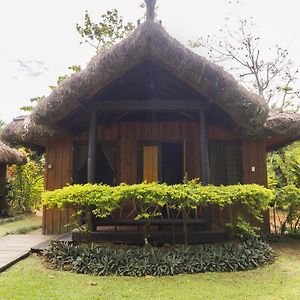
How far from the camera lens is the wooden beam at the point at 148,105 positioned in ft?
20.0

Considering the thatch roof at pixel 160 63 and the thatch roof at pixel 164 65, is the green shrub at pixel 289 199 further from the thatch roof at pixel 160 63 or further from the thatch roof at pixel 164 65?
the thatch roof at pixel 164 65

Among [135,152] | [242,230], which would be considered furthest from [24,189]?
[242,230]

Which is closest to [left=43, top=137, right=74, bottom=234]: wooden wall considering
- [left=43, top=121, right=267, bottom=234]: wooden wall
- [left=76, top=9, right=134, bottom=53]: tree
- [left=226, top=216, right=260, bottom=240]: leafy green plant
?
[left=43, top=121, right=267, bottom=234]: wooden wall

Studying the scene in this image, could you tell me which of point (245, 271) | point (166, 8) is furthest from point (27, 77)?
point (245, 271)

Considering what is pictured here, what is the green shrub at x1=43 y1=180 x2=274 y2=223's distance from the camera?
16.4 ft

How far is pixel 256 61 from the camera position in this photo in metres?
18.2

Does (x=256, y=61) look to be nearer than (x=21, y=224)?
No

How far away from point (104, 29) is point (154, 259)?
14.3 metres

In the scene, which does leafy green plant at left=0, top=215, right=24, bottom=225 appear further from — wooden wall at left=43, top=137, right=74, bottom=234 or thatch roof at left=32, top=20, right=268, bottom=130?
thatch roof at left=32, top=20, right=268, bottom=130

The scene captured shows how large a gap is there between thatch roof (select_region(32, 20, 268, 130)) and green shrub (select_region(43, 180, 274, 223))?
1.49 metres

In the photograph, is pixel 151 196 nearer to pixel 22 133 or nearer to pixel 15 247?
pixel 15 247

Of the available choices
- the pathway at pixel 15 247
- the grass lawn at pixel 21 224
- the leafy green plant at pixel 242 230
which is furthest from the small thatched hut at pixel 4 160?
the leafy green plant at pixel 242 230

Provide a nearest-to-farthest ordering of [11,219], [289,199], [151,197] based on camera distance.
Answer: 1. [151,197]
2. [289,199]
3. [11,219]

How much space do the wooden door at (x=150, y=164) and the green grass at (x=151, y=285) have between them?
130 inches
